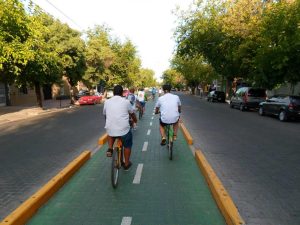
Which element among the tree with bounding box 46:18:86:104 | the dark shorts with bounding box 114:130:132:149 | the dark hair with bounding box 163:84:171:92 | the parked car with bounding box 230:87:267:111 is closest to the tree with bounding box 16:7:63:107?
the tree with bounding box 46:18:86:104

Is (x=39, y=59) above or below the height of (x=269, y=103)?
above

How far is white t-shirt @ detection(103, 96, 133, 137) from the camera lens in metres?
6.39

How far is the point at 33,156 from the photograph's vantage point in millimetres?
9070

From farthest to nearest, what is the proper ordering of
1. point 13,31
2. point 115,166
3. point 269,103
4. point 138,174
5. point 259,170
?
point 269,103, point 13,31, point 259,170, point 138,174, point 115,166

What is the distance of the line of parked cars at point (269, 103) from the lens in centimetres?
1947

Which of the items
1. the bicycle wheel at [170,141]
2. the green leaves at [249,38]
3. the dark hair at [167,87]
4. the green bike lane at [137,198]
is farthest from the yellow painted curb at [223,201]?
the green leaves at [249,38]

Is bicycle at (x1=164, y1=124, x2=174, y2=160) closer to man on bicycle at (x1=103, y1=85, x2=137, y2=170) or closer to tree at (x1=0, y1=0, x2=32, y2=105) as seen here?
man on bicycle at (x1=103, y1=85, x2=137, y2=170)

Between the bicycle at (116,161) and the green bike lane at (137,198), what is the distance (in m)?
0.18

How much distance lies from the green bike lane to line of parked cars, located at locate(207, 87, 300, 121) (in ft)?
42.9

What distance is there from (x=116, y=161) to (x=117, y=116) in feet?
2.67

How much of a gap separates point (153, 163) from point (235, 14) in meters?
24.1

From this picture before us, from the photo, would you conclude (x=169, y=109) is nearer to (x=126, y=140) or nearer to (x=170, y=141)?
(x=170, y=141)

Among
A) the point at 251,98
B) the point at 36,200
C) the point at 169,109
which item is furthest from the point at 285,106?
the point at 36,200

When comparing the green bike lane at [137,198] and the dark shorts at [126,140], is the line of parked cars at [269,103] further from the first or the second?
the dark shorts at [126,140]
